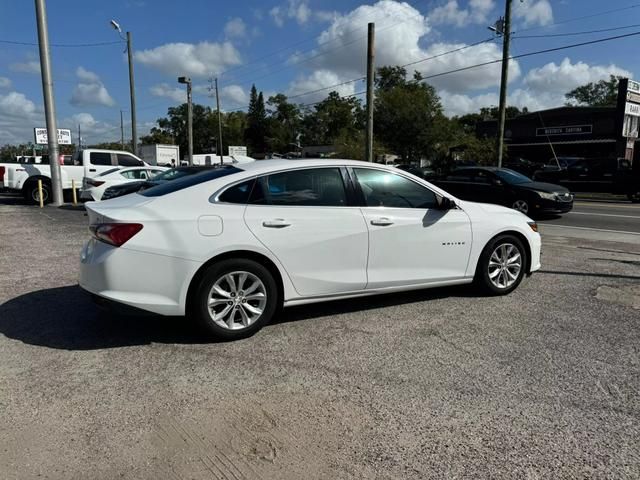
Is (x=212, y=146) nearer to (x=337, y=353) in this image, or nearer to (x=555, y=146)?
(x=555, y=146)

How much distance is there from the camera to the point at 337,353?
4043mm

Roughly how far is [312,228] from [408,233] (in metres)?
1.01

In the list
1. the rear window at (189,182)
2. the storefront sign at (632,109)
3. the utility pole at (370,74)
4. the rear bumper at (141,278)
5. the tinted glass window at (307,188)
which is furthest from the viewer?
the storefront sign at (632,109)

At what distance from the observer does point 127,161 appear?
18641 mm

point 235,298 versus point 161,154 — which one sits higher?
point 161,154

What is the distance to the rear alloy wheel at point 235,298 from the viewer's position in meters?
4.07

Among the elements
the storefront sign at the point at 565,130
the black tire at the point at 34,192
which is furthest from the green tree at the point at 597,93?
the black tire at the point at 34,192

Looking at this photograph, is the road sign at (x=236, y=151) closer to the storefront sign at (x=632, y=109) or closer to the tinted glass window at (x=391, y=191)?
the storefront sign at (x=632, y=109)

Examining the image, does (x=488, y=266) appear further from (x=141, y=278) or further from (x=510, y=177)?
(x=510, y=177)

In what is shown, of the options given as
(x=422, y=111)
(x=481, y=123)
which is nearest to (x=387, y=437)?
(x=422, y=111)

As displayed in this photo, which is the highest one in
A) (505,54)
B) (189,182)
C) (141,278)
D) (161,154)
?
(505,54)

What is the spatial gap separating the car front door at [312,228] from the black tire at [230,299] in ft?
0.67

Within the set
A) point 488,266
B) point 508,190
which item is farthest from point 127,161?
point 488,266

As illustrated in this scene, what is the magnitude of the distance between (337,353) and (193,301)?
1.22 m
